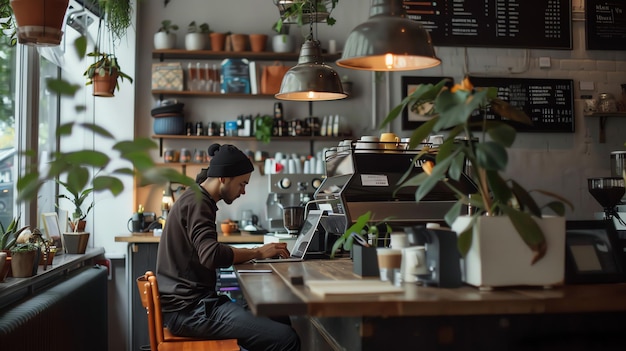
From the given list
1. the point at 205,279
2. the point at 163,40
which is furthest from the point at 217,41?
the point at 205,279

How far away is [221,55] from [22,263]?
3.43 metres

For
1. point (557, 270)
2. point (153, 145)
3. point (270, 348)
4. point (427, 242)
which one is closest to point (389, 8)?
point (427, 242)

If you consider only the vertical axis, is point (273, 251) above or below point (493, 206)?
below

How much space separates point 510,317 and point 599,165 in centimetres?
481

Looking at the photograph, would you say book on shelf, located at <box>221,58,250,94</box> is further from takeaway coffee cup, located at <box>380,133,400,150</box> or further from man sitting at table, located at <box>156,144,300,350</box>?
takeaway coffee cup, located at <box>380,133,400,150</box>

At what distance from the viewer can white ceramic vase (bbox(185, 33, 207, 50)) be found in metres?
6.11

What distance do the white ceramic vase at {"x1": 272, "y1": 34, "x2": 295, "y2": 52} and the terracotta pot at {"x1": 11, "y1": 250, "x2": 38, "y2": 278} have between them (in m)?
3.46

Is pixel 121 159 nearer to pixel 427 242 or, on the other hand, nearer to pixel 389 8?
pixel 427 242

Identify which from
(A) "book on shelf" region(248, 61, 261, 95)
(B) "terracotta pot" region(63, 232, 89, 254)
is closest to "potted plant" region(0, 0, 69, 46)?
(B) "terracotta pot" region(63, 232, 89, 254)

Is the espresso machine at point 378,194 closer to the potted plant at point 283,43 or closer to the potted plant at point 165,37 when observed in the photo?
the potted plant at point 283,43

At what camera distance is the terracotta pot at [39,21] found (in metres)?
2.49

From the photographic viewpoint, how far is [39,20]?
99.0 inches

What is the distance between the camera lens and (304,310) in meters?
1.71

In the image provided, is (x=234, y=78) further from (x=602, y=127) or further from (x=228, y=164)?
(x=602, y=127)
